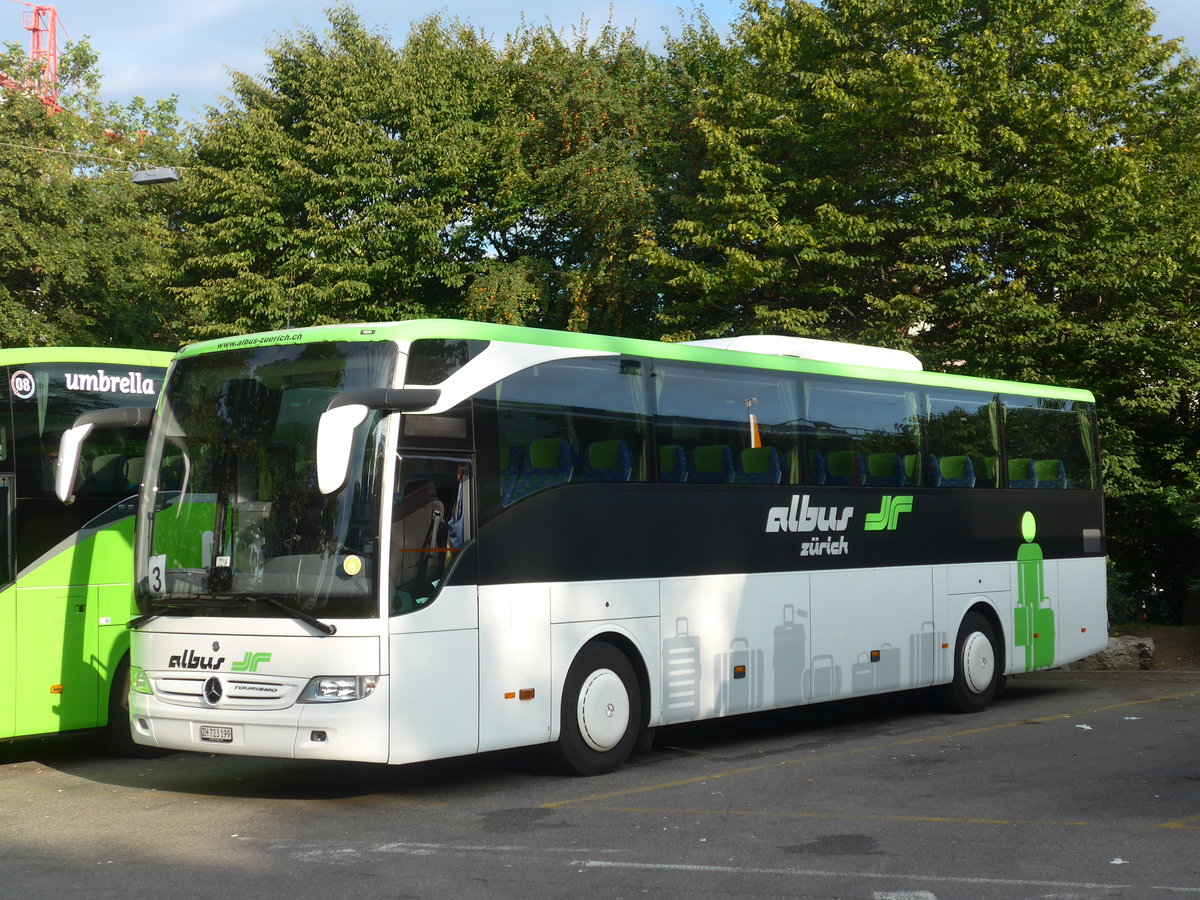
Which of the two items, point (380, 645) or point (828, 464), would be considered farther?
point (828, 464)

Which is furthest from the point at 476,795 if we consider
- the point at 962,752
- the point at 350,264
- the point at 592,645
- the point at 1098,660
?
the point at 350,264

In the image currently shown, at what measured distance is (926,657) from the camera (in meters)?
14.9

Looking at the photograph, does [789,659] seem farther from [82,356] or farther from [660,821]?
[82,356]

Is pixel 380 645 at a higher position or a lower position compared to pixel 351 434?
lower

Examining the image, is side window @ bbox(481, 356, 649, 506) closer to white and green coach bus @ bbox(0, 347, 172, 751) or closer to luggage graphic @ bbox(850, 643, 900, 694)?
white and green coach bus @ bbox(0, 347, 172, 751)

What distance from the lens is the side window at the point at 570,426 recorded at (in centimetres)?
1043

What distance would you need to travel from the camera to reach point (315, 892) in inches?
279

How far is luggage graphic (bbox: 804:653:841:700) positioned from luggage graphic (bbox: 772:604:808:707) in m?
Answer: 0.11

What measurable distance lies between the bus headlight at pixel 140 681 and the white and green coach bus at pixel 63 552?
68.5 inches

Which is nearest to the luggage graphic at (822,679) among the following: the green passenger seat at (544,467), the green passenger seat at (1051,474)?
the green passenger seat at (544,467)

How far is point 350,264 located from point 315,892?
23.3 metres

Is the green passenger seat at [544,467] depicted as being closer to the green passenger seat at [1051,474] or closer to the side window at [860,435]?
the side window at [860,435]

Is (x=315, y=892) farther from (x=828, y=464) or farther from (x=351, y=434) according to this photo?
(x=828, y=464)

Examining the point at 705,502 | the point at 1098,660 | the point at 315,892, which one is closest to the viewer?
the point at 315,892
